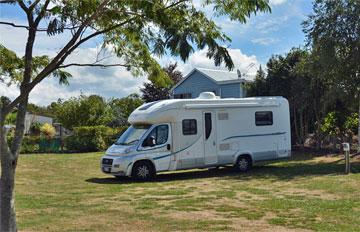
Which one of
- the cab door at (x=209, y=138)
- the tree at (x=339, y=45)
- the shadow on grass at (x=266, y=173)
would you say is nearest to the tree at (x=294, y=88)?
the tree at (x=339, y=45)

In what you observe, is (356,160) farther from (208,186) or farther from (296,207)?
(296,207)

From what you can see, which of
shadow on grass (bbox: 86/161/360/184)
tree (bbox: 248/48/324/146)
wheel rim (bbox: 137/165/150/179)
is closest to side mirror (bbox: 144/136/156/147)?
wheel rim (bbox: 137/165/150/179)

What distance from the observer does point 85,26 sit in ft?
18.3

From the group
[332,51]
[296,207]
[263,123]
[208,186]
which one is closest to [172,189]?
[208,186]

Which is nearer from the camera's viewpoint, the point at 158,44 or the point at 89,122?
the point at 158,44

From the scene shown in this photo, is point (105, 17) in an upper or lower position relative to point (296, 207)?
upper

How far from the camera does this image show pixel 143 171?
16078 millimetres

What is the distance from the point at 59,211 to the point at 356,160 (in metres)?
15.4

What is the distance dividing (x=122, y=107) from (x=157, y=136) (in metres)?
31.1

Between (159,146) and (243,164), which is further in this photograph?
(243,164)

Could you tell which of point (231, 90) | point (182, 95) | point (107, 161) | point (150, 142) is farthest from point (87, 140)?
point (150, 142)

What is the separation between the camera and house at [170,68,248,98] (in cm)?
3409

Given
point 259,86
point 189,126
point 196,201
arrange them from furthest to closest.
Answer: point 259,86, point 189,126, point 196,201

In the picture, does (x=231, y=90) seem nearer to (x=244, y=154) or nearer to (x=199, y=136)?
(x=244, y=154)
